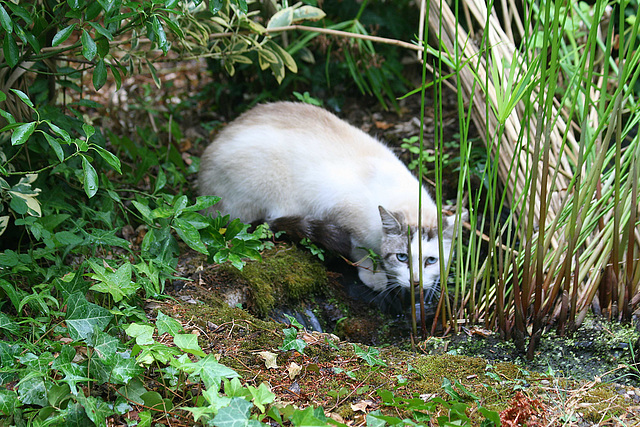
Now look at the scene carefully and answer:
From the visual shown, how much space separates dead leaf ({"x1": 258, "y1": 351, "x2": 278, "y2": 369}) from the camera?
183 centimetres

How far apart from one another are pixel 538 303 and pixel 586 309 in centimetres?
27

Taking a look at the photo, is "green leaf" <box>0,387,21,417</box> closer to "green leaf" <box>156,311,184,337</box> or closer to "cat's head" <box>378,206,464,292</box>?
"green leaf" <box>156,311,184,337</box>

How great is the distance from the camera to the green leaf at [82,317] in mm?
1662

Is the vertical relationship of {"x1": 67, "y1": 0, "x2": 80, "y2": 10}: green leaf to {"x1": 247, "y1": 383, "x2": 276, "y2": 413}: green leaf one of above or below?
above

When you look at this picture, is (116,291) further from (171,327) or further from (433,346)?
(433,346)

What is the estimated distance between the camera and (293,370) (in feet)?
5.94

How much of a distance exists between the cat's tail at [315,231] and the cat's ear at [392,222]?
310 millimetres

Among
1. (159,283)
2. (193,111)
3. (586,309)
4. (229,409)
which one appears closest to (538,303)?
(586,309)

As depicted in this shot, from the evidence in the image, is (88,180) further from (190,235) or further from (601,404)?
(601,404)

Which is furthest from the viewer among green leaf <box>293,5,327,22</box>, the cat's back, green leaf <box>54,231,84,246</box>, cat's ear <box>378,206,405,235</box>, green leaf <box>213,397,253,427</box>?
the cat's back

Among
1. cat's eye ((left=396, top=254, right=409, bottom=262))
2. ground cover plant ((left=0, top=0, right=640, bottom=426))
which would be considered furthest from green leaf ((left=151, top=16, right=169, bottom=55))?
cat's eye ((left=396, top=254, right=409, bottom=262))

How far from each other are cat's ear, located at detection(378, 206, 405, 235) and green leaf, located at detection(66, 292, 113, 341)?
1.49m

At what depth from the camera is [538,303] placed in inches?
82.7

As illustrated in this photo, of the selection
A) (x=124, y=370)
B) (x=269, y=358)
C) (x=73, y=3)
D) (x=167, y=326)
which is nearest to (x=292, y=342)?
(x=269, y=358)
